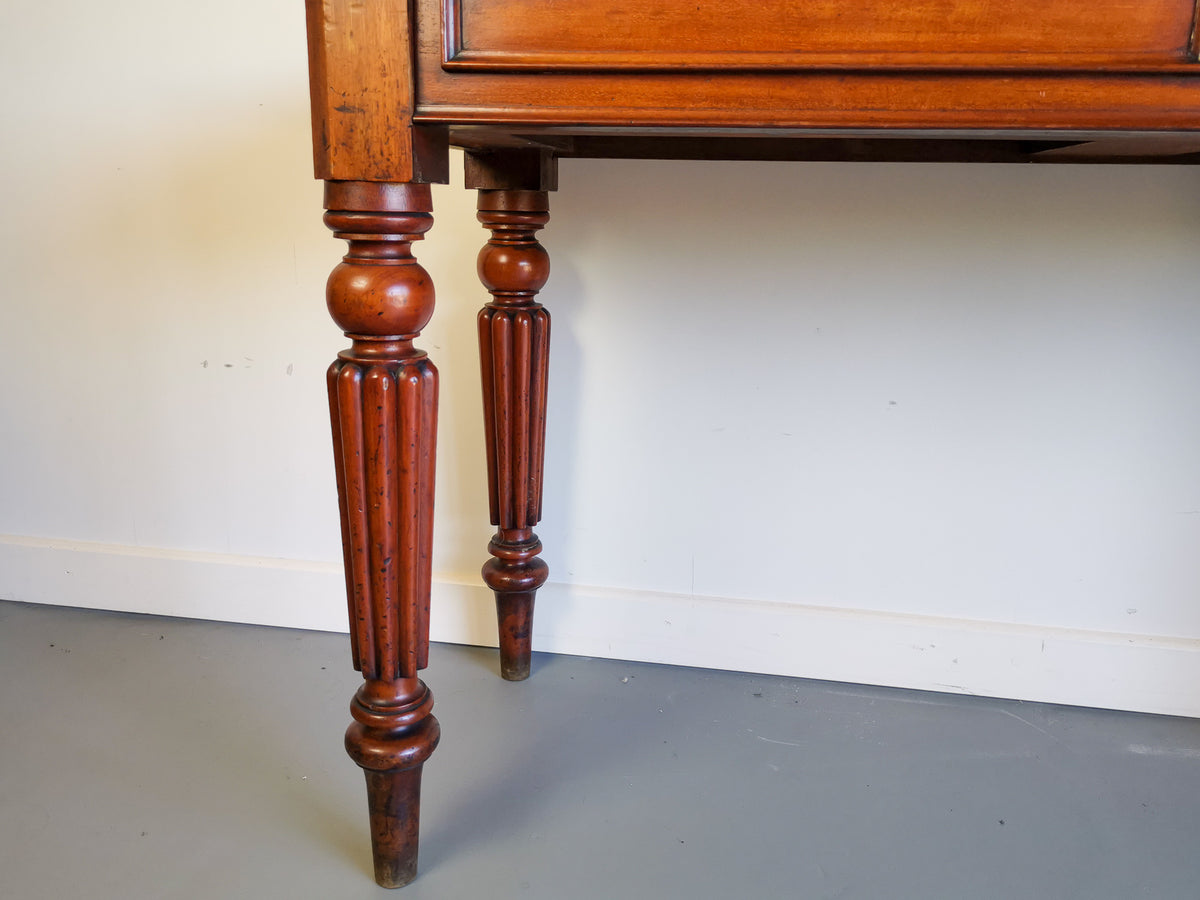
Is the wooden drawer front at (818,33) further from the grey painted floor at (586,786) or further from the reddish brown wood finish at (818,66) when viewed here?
the grey painted floor at (586,786)

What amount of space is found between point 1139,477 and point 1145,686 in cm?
26

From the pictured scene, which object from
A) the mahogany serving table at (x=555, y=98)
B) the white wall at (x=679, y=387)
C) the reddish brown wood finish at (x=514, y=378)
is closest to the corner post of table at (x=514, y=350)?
the reddish brown wood finish at (x=514, y=378)

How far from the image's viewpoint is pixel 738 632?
133 cm

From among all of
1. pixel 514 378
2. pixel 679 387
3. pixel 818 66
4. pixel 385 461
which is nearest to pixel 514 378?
pixel 514 378

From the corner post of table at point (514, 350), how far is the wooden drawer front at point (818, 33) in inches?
17.1

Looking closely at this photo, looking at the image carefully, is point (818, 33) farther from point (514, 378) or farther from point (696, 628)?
point (696, 628)

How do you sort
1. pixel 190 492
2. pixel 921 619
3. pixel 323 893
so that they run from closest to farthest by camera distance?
pixel 323 893 < pixel 921 619 < pixel 190 492

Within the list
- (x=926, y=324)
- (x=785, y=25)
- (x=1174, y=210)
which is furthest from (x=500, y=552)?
(x=1174, y=210)

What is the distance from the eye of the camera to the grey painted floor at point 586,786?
2.97ft

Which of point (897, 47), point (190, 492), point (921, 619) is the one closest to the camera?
point (897, 47)

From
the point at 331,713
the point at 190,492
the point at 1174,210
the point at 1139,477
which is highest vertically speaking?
the point at 1174,210

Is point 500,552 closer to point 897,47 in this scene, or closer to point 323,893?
point 323,893

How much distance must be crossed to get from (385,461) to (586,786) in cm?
48

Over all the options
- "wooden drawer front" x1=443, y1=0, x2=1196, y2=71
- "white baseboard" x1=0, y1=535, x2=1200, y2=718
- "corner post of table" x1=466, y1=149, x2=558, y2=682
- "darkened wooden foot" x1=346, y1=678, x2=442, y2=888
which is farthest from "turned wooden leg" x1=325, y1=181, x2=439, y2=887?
"white baseboard" x1=0, y1=535, x2=1200, y2=718
